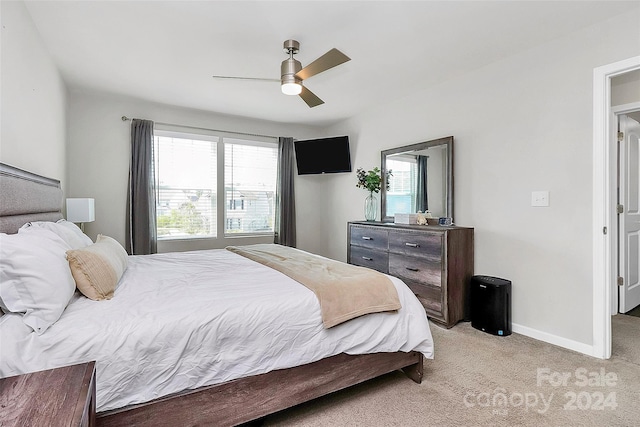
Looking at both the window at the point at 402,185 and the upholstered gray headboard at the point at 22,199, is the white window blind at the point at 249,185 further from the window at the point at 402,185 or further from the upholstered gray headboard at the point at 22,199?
the upholstered gray headboard at the point at 22,199

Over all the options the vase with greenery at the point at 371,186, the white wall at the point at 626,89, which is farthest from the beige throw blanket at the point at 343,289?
the white wall at the point at 626,89

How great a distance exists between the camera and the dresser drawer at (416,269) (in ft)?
10.3

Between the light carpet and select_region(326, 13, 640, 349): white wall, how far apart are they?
0.39 meters

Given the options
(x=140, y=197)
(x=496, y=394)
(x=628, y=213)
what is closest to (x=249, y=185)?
(x=140, y=197)

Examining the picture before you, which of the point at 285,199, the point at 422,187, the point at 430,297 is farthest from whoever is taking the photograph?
the point at 285,199

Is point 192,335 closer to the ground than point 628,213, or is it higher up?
closer to the ground

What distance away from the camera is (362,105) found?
14.7 feet

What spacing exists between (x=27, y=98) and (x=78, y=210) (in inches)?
51.5

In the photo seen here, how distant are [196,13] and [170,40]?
1.66 feet

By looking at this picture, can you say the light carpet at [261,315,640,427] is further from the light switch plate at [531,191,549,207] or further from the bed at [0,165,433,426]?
the light switch plate at [531,191,549,207]

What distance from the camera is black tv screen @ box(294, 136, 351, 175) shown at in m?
4.99

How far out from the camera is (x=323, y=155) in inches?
200

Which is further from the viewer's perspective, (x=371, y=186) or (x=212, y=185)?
(x=212, y=185)

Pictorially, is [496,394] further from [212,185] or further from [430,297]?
[212,185]
